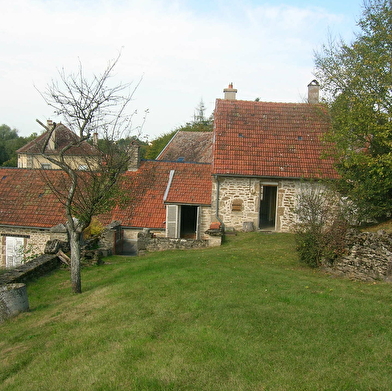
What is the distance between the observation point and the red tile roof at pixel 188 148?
28553 mm

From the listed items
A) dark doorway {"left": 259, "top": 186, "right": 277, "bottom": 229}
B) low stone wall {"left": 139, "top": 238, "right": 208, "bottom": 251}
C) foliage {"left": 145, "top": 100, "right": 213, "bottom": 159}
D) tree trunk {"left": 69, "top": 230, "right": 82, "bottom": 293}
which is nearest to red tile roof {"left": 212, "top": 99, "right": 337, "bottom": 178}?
dark doorway {"left": 259, "top": 186, "right": 277, "bottom": 229}

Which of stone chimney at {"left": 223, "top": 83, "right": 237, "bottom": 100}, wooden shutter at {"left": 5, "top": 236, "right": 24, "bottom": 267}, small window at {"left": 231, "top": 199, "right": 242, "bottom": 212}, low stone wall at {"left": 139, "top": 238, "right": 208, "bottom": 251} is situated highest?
stone chimney at {"left": 223, "top": 83, "right": 237, "bottom": 100}

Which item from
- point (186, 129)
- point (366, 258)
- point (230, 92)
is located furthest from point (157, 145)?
point (366, 258)

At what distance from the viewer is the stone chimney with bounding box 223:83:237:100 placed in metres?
22.3

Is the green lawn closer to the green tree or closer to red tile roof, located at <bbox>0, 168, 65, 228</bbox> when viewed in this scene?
the green tree

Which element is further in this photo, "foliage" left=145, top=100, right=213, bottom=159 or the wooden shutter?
"foliage" left=145, top=100, right=213, bottom=159

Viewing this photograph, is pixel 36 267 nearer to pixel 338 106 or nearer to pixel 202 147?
pixel 338 106

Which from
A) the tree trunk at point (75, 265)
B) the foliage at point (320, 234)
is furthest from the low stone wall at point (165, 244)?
the tree trunk at point (75, 265)

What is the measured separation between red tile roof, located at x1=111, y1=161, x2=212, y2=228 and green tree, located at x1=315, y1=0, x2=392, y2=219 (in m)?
7.03

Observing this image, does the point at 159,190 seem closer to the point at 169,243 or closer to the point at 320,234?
the point at 169,243

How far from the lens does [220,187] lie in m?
17.7

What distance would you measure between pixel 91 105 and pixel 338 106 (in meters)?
8.82

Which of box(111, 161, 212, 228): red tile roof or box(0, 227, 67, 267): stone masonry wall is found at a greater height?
box(111, 161, 212, 228): red tile roof

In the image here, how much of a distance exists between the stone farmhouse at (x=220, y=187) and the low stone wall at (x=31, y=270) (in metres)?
3.25
